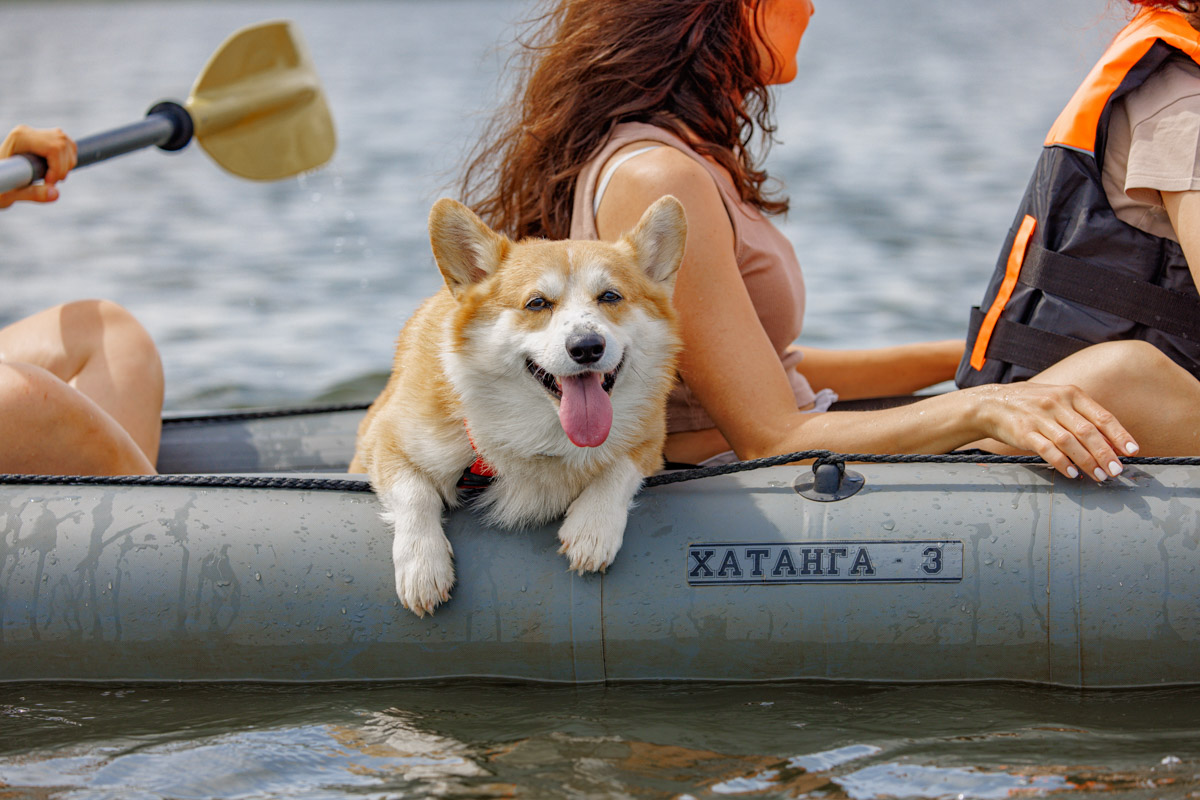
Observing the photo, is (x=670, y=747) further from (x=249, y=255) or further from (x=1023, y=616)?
(x=249, y=255)

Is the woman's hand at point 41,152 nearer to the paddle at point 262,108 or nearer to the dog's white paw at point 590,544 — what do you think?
the paddle at point 262,108

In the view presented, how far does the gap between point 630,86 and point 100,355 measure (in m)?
1.77

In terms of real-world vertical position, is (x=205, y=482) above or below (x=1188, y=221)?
below

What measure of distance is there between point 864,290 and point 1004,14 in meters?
27.5

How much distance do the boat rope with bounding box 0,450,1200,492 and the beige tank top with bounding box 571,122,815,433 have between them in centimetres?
42

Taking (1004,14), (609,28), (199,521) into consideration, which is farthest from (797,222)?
(1004,14)

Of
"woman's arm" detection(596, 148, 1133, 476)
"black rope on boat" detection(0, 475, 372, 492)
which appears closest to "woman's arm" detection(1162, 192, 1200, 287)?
"woman's arm" detection(596, 148, 1133, 476)

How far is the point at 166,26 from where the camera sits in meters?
40.4

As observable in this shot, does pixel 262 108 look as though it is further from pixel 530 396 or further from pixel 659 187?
pixel 530 396

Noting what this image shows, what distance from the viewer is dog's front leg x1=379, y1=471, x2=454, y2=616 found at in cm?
273

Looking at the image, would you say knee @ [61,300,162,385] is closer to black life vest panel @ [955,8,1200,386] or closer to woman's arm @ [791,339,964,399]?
woman's arm @ [791,339,964,399]

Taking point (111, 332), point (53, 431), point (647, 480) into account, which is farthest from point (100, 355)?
point (647, 480)

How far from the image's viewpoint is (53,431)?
10.1 ft

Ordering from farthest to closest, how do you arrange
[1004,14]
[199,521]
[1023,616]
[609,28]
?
[1004,14] < [609,28] < [199,521] < [1023,616]
